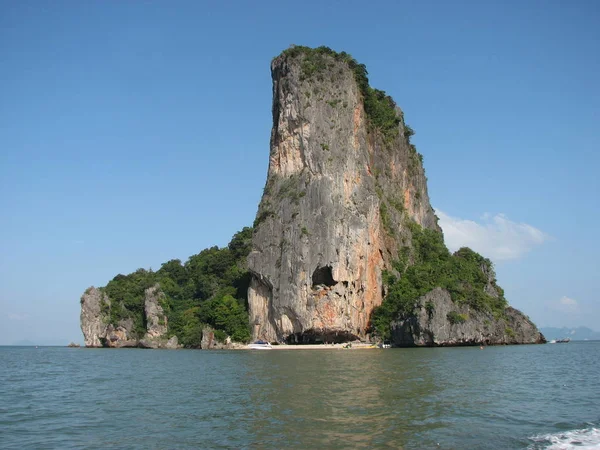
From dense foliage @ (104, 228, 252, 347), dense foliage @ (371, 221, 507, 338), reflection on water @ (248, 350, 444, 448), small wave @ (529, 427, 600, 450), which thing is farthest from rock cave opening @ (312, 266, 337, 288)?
small wave @ (529, 427, 600, 450)

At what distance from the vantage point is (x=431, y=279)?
215 ft

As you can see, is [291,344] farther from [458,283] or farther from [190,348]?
[458,283]

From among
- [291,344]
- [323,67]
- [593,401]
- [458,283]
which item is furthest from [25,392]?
[323,67]

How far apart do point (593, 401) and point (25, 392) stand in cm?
2389

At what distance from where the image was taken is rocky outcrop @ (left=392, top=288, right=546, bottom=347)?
59.1 m

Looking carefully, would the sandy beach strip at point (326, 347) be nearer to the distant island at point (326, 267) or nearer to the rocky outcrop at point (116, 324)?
the distant island at point (326, 267)

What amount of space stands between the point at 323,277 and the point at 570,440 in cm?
4972

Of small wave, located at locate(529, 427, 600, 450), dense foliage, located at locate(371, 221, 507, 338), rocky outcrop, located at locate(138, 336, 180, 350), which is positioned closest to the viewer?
small wave, located at locate(529, 427, 600, 450)

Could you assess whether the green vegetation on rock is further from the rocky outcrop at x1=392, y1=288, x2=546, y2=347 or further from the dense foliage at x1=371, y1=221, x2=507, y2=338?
the rocky outcrop at x1=392, y1=288, x2=546, y2=347

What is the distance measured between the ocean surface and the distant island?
29.7 m

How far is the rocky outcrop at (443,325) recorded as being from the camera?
59.1m

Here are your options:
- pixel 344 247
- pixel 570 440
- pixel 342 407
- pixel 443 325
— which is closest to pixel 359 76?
pixel 344 247

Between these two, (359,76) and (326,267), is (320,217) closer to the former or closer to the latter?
(326,267)

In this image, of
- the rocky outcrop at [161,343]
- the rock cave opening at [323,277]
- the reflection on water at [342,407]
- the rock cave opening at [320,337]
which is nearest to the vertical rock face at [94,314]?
the rocky outcrop at [161,343]
